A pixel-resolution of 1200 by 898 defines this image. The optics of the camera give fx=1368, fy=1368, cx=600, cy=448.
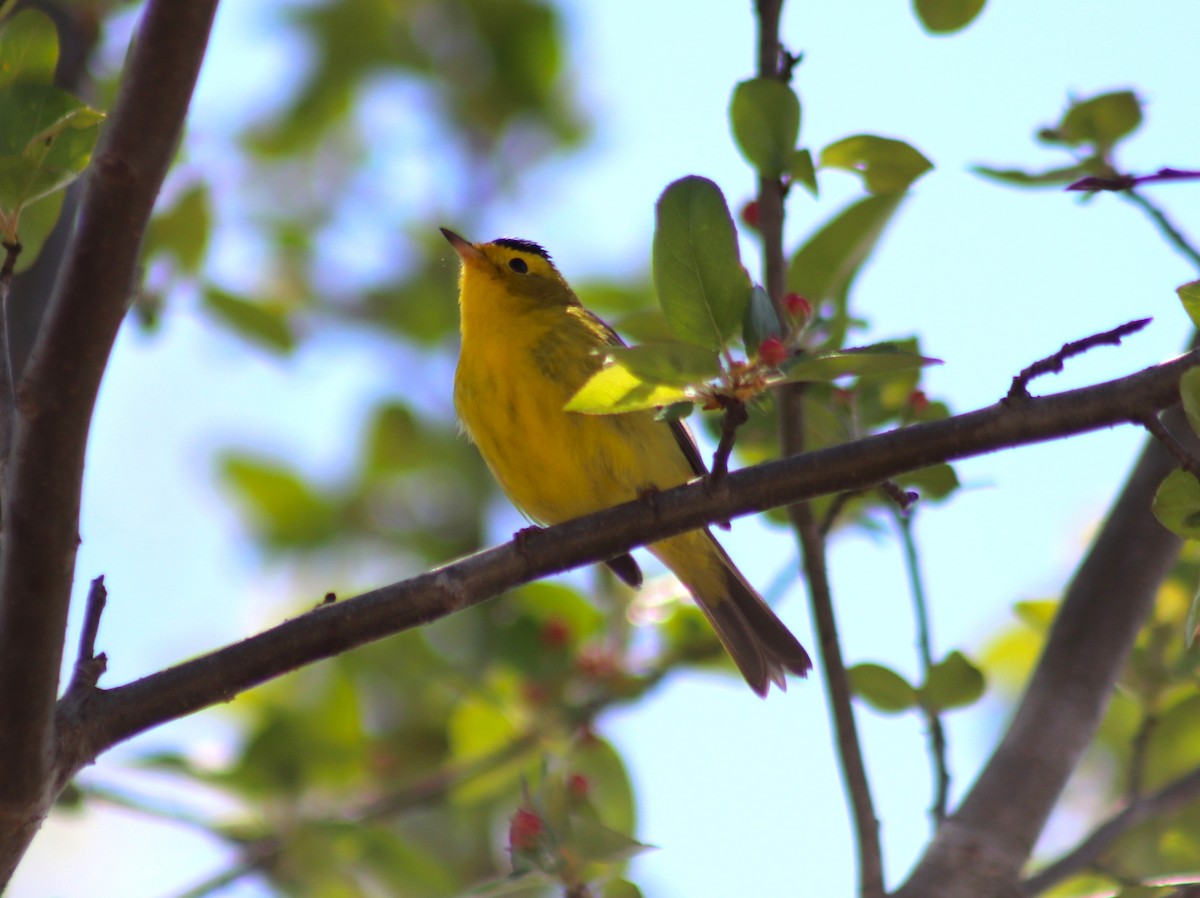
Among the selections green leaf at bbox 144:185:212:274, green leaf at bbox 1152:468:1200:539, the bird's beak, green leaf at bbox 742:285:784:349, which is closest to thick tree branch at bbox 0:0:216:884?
green leaf at bbox 742:285:784:349

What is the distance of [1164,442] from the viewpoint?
2312 mm

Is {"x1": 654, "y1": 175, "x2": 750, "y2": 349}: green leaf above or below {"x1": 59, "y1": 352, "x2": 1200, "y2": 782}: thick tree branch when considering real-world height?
above

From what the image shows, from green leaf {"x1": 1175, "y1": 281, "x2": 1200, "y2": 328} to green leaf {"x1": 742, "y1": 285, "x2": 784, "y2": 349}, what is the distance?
0.68m

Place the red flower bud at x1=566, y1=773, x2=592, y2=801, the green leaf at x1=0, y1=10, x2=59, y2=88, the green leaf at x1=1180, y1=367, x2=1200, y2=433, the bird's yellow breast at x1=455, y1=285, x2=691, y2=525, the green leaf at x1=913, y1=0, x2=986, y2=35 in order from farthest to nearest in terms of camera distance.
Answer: the bird's yellow breast at x1=455, y1=285, x2=691, y2=525 < the red flower bud at x1=566, y1=773, x2=592, y2=801 < the green leaf at x1=913, y1=0, x2=986, y2=35 < the green leaf at x1=0, y1=10, x2=59, y2=88 < the green leaf at x1=1180, y1=367, x2=1200, y2=433

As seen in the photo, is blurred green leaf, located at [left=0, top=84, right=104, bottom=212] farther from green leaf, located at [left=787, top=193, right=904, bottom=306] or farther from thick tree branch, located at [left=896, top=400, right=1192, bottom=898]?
thick tree branch, located at [left=896, top=400, right=1192, bottom=898]

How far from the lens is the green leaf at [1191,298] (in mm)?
2305

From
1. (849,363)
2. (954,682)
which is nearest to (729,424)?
(849,363)

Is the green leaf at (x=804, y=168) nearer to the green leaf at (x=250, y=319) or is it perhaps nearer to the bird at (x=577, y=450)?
the bird at (x=577, y=450)

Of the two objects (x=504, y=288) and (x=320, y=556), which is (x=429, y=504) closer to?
(x=320, y=556)

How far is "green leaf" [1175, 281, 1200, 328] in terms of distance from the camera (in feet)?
7.56

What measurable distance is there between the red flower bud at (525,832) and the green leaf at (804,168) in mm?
1644

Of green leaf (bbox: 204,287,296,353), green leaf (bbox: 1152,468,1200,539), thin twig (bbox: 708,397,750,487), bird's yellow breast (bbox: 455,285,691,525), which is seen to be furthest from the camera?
green leaf (bbox: 204,287,296,353)

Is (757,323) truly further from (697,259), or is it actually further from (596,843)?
(596,843)

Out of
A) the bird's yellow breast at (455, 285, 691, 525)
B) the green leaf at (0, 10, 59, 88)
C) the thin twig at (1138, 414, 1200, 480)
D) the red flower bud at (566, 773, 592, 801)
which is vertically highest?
the bird's yellow breast at (455, 285, 691, 525)
